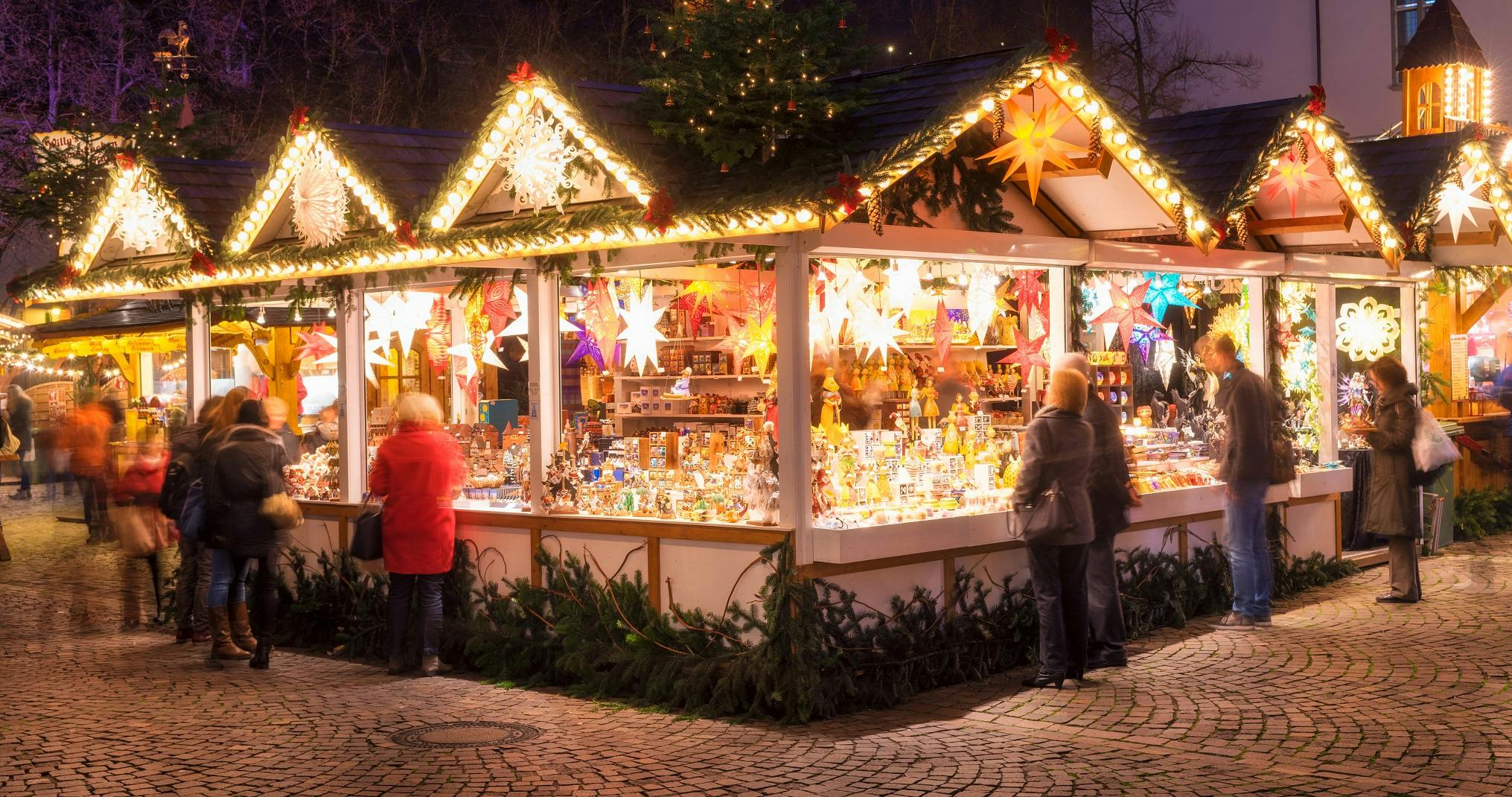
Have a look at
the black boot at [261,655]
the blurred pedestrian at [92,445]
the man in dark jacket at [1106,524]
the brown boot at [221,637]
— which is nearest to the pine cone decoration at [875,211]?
the man in dark jacket at [1106,524]

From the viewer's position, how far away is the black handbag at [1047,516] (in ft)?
26.2

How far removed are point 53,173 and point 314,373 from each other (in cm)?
349

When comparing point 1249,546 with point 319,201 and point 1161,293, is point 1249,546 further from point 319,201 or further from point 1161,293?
point 319,201

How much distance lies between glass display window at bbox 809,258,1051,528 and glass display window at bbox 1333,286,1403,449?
112 inches

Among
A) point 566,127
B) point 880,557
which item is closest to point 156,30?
point 566,127

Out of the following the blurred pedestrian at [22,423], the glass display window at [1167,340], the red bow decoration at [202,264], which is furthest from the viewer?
the blurred pedestrian at [22,423]

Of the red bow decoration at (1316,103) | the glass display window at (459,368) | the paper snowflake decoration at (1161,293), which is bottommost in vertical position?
the glass display window at (459,368)

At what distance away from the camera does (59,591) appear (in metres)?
13.5

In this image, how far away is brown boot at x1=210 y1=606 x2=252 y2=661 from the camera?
962cm

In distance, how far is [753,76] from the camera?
784 cm

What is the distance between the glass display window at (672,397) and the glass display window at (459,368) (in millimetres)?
449

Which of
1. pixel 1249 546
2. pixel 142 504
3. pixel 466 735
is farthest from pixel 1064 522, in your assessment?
pixel 142 504

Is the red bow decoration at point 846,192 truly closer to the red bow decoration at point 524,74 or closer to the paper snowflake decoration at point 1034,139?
the paper snowflake decoration at point 1034,139

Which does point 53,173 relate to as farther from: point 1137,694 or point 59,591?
point 1137,694
